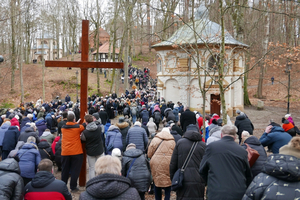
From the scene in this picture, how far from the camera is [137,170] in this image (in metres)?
5.60

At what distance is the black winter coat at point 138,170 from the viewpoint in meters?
5.55

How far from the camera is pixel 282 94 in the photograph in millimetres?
37656

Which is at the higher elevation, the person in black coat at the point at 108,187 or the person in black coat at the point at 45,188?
the person in black coat at the point at 108,187

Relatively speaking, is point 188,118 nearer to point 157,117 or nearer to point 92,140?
point 157,117

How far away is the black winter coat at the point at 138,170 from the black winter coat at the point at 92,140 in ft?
5.81

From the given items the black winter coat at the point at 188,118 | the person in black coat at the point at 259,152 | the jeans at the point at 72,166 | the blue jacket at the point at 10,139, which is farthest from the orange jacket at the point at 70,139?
the black winter coat at the point at 188,118

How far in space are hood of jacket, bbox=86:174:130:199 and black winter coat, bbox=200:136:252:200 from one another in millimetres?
1505

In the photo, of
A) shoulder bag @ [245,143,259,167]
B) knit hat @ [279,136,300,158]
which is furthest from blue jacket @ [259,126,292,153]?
knit hat @ [279,136,300,158]

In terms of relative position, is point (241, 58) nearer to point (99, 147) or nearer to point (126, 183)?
point (99, 147)

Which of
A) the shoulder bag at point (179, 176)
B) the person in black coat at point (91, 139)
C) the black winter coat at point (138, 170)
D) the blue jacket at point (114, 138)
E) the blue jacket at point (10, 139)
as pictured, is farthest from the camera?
the blue jacket at point (10, 139)

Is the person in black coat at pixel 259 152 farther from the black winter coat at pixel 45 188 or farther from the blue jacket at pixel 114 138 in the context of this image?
the blue jacket at pixel 114 138

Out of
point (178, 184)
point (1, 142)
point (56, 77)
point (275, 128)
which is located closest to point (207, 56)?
point (275, 128)

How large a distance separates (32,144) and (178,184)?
3638 mm

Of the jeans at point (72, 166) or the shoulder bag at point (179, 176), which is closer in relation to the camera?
the shoulder bag at point (179, 176)
